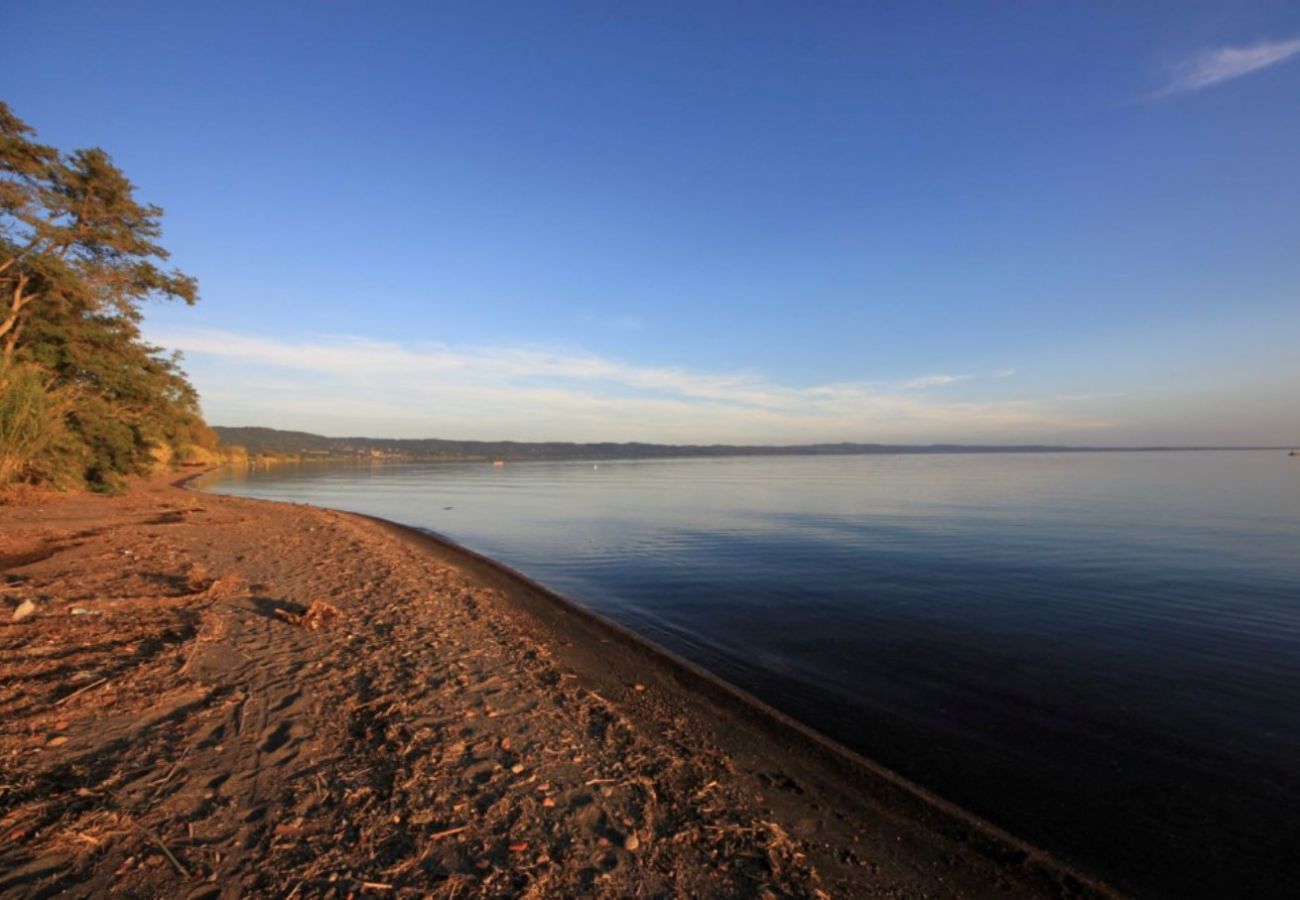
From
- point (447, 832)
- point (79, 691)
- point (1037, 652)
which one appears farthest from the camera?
point (1037, 652)

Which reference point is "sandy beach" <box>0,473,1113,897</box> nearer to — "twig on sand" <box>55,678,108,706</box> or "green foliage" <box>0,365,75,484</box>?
"twig on sand" <box>55,678,108,706</box>

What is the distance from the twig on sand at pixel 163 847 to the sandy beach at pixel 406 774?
0.01 metres

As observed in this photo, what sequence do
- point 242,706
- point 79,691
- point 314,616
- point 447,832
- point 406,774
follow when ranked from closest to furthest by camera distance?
point 447,832, point 406,774, point 79,691, point 242,706, point 314,616

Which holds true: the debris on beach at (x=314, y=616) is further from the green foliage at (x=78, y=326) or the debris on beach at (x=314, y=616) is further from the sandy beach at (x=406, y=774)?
the green foliage at (x=78, y=326)

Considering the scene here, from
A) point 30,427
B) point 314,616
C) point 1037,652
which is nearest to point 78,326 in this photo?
point 30,427

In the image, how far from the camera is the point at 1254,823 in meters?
5.20

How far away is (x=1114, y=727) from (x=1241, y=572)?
12659 mm

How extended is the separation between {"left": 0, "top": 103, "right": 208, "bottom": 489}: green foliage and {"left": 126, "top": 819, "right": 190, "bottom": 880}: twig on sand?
22821 mm

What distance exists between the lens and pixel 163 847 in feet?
11.4

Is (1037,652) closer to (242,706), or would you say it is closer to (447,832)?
(447,832)

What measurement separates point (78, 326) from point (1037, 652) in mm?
34196

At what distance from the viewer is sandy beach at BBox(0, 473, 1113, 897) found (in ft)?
11.6

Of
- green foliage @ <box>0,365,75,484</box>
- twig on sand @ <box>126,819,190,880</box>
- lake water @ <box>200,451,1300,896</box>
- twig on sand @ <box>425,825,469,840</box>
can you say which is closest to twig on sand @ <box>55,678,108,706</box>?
twig on sand @ <box>126,819,190,880</box>

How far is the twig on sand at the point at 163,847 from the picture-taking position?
10.8ft
